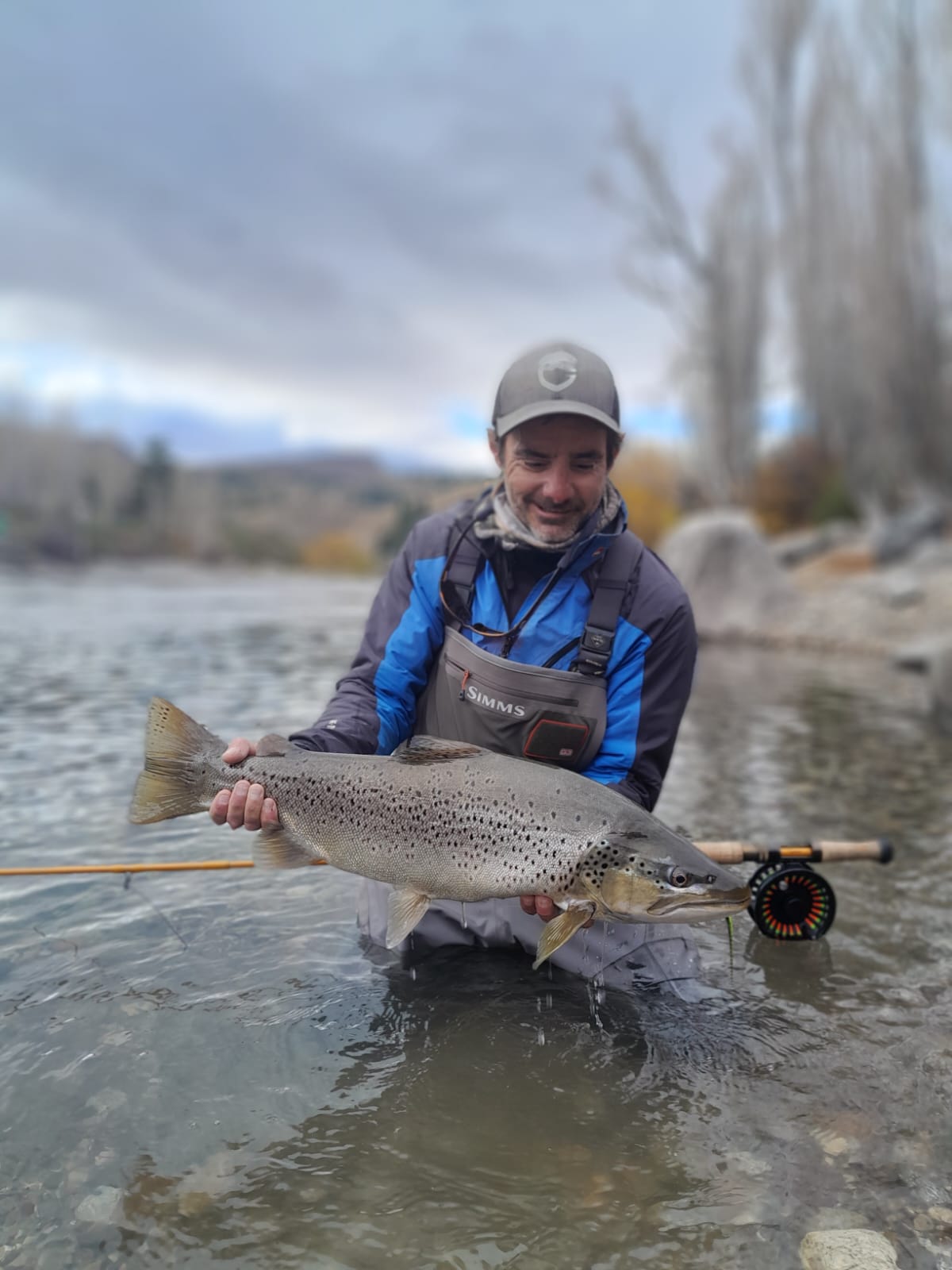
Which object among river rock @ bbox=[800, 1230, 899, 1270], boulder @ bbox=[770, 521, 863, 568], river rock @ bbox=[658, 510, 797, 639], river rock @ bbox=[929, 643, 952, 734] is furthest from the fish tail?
boulder @ bbox=[770, 521, 863, 568]

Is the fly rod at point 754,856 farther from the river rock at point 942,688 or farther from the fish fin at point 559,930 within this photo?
the river rock at point 942,688

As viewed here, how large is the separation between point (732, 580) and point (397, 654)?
59.3 ft

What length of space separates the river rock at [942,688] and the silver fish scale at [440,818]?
26.7 feet

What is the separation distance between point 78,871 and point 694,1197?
9.95 ft

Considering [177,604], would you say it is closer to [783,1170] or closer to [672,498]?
[672,498]

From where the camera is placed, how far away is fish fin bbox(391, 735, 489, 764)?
3.33 meters

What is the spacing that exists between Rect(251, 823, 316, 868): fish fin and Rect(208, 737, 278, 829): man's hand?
0.16 feet

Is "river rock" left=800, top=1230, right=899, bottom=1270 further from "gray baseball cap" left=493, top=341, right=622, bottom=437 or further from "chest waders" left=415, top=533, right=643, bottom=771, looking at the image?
"gray baseball cap" left=493, top=341, right=622, bottom=437

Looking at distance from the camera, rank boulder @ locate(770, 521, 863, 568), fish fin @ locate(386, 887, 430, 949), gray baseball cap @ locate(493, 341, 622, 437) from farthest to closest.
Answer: boulder @ locate(770, 521, 863, 568)
gray baseball cap @ locate(493, 341, 622, 437)
fish fin @ locate(386, 887, 430, 949)

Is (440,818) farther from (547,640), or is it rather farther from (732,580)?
(732,580)

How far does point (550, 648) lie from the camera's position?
3.76 meters

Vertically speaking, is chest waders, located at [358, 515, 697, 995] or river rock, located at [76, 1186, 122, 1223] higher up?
chest waders, located at [358, 515, 697, 995]

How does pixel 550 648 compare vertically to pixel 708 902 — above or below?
above

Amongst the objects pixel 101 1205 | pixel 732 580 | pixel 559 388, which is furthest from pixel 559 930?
pixel 732 580
